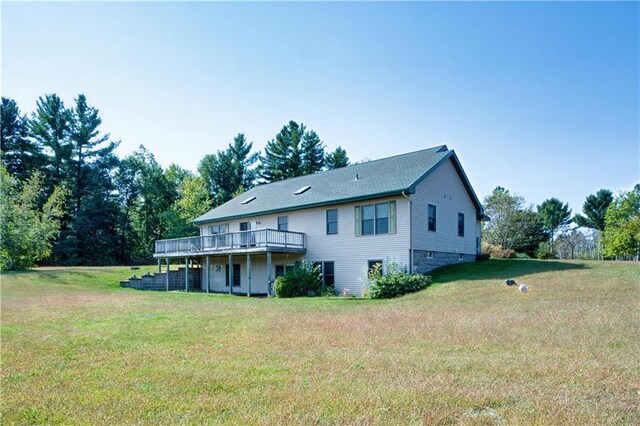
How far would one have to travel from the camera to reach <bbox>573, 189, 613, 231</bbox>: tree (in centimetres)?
5288

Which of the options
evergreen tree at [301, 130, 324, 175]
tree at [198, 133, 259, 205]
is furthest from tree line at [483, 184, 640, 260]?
tree at [198, 133, 259, 205]

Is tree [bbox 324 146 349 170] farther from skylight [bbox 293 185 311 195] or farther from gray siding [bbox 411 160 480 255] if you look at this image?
gray siding [bbox 411 160 480 255]

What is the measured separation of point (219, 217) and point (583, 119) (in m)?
21.2

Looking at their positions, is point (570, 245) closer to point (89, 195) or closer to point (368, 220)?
point (368, 220)

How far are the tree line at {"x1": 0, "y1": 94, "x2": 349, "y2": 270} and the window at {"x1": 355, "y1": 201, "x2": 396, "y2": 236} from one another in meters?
29.1

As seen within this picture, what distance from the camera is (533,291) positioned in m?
14.8

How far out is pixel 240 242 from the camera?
24547 mm

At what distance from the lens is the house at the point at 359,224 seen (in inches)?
809

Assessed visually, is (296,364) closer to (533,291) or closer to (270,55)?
(533,291)

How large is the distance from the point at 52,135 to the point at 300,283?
41.9 meters

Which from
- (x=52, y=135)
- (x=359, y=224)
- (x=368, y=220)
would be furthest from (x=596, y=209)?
(x=52, y=135)

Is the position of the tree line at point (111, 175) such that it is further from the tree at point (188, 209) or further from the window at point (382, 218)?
the window at point (382, 218)

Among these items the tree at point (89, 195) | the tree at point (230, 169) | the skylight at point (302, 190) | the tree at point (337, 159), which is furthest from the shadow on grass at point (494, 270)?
the tree at point (89, 195)

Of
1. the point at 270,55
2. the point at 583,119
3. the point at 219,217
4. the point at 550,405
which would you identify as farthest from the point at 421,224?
the point at 550,405
